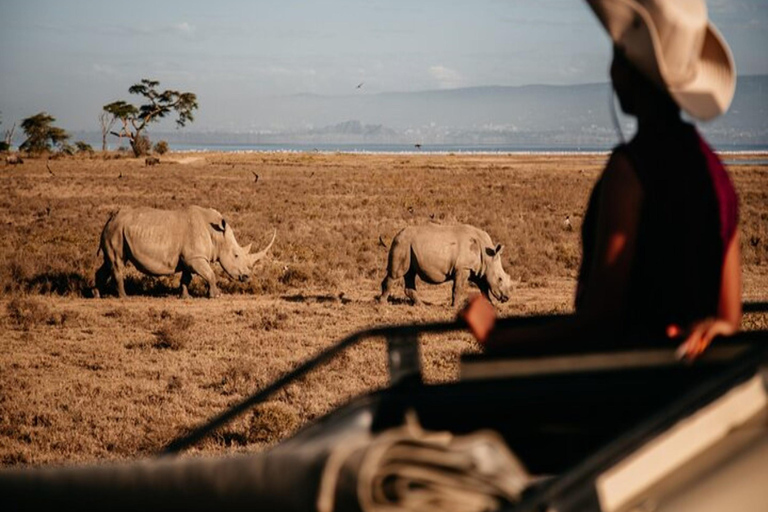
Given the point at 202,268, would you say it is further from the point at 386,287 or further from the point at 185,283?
the point at 386,287

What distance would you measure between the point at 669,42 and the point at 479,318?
795mm

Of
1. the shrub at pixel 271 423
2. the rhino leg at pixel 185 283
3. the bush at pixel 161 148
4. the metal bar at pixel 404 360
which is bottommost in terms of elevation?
the shrub at pixel 271 423

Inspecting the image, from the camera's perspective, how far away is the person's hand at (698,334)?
1.84m

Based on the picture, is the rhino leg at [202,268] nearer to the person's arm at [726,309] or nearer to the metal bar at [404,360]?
the metal bar at [404,360]

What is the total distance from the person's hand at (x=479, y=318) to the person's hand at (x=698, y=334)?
1.41 feet

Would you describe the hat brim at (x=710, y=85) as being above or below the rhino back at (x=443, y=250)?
above

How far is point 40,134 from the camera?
85250 mm

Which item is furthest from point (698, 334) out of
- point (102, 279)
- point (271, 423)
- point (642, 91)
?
point (102, 279)

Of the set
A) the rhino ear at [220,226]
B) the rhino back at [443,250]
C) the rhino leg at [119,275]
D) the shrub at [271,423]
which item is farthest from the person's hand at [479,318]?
the rhino leg at [119,275]

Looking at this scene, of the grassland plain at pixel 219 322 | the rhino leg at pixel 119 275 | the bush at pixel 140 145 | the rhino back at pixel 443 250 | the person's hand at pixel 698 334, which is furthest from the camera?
the bush at pixel 140 145

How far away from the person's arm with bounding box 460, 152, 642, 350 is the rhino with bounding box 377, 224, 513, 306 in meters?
10.5

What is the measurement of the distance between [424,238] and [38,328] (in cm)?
551

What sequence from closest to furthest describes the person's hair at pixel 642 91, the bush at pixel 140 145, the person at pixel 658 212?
1. the person at pixel 658 212
2. the person's hair at pixel 642 91
3. the bush at pixel 140 145

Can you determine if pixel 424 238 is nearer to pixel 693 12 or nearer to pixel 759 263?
pixel 759 263
